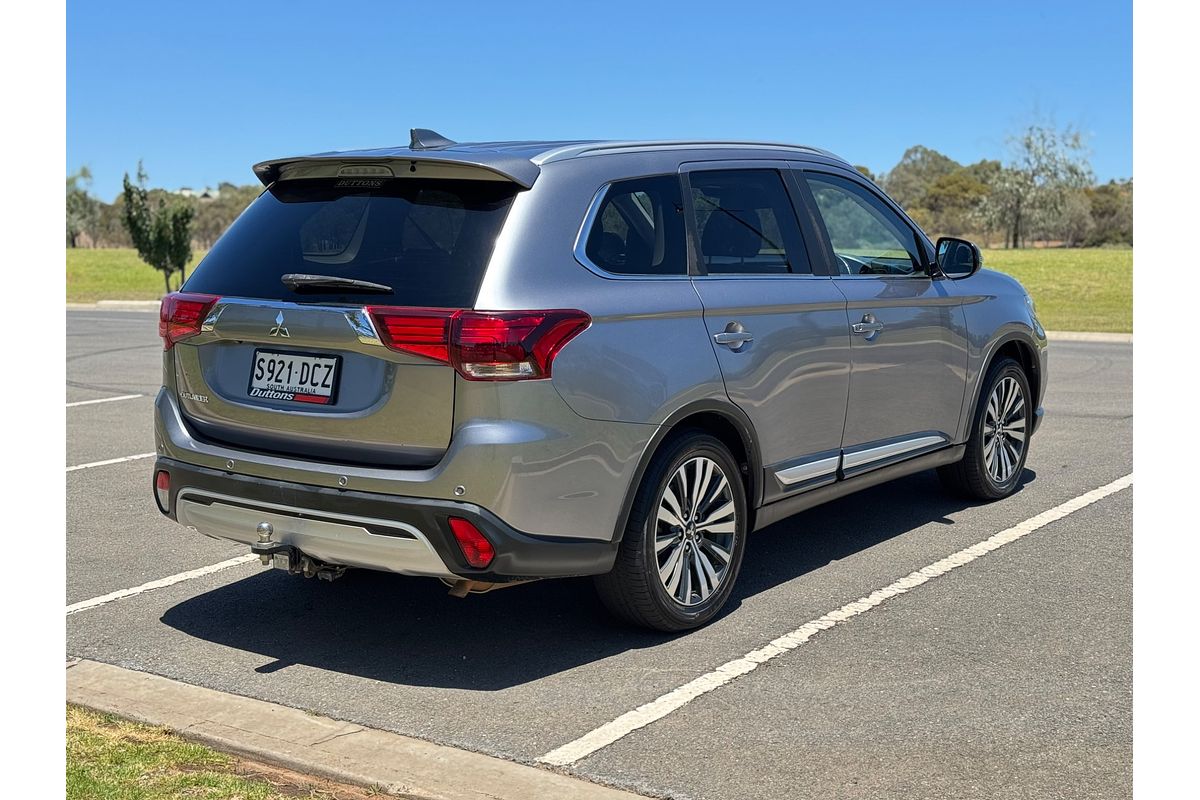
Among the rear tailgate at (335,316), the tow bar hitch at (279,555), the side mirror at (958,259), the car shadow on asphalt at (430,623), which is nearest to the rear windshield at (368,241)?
the rear tailgate at (335,316)

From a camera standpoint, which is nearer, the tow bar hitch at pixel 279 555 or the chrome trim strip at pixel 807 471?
the tow bar hitch at pixel 279 555

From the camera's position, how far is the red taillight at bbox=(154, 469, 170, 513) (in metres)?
5.21

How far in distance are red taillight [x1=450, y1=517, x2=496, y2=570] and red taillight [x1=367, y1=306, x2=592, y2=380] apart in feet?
1.64

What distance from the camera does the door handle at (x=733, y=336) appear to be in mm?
5277

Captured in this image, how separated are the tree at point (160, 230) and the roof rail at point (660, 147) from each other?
3424 centimetres

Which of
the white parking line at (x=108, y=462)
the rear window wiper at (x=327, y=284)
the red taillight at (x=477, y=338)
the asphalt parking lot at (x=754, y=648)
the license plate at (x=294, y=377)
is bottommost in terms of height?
the asphalt parking lot at (x=754, y=648)

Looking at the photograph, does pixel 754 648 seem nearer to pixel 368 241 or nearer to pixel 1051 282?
pixel 368 241

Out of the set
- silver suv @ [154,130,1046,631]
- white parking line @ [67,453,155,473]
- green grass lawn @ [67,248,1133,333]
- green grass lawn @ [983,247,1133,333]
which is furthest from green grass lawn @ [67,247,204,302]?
silver suv @ [154,130,1046,631]

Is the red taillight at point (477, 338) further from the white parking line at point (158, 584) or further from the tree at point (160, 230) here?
the tree at point (160, 230)

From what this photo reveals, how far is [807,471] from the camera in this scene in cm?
588

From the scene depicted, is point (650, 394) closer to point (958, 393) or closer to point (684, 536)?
point (684, 536)

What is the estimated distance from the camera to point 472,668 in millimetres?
5004

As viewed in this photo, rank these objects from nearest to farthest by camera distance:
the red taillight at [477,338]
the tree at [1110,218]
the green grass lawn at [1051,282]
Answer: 1. the red taillight at [477,338]
2. the green grass lawn at [1051,282]
3. the tree at [1110,218]
